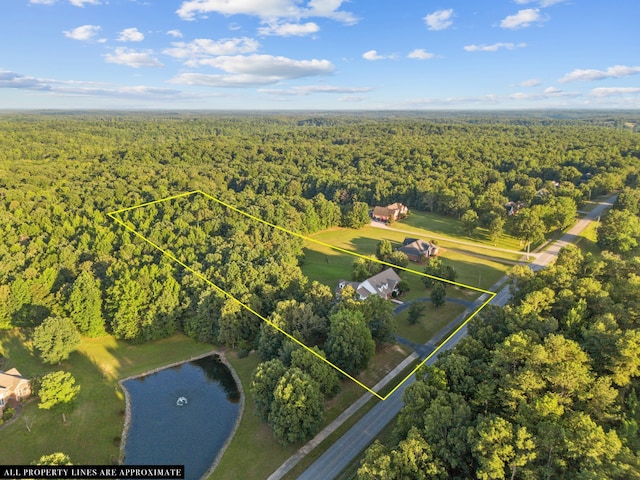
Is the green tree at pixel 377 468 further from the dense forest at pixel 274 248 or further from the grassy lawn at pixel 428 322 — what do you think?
the grassy lawn at pixel 428 322

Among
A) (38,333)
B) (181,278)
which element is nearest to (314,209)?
(181,278)

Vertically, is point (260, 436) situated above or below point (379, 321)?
below

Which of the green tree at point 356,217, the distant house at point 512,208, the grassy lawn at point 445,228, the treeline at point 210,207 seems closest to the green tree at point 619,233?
the treeline at point 210,207

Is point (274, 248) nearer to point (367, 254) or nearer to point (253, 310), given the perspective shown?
point (367, 254)

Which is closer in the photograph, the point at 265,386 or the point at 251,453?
the point at 251,453

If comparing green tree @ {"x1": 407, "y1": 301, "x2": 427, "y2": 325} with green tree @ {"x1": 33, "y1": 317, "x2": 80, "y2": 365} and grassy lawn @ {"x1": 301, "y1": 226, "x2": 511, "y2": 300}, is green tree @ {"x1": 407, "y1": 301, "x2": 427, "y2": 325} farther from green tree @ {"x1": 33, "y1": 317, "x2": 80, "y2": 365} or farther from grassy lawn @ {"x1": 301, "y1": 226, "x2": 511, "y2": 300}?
green tree @ {"x1": 33, "y1": 317, "x2": 80, "y2": 365}

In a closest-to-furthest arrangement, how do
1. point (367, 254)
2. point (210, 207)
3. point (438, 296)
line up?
1. point (438, 296)
2. point (367, 254)
3. point (210, 207)

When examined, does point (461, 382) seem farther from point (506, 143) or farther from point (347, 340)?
point (506, 143)

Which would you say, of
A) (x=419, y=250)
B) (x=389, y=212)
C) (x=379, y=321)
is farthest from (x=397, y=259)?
(x=389, y=212)
